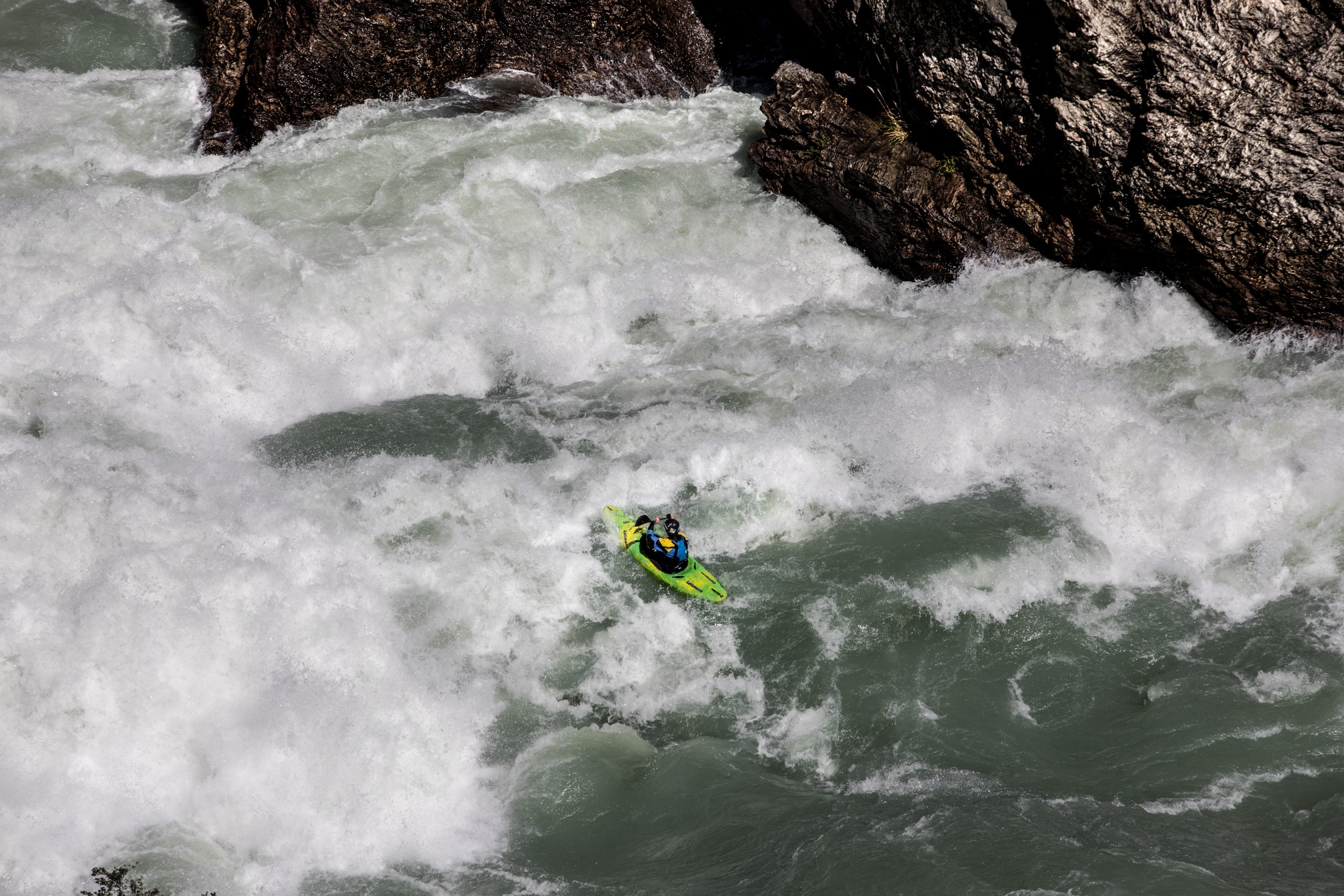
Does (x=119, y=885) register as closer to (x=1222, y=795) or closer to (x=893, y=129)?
(x=1222, y=795)

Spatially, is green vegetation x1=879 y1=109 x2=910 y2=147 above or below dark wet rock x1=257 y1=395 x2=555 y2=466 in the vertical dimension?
above

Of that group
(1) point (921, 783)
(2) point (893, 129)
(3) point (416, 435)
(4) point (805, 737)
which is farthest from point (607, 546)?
(2) point (893, 129)

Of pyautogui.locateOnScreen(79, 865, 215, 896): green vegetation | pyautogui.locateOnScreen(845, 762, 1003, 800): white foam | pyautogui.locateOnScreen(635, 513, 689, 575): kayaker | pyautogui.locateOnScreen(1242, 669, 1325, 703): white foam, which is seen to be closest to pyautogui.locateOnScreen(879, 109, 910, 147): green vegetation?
pyautogui.locateOnScreen(635, 513, 689, 575): kayaker

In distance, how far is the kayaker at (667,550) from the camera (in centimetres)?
795

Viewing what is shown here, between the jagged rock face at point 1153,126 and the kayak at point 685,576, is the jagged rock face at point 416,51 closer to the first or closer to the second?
the jagged rock face at point 1153,126

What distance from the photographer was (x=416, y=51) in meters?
13.0

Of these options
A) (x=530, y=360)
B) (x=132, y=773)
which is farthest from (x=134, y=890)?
(x=530, y=360)

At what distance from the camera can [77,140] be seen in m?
12.0

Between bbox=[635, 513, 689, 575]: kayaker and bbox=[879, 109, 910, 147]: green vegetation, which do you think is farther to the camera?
bbox=[879, 109, 910, 147]: green vegetation

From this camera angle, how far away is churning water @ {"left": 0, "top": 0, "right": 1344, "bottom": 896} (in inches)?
250

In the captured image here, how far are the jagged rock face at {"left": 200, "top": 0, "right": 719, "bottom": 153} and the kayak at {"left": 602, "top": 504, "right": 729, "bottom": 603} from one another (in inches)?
297

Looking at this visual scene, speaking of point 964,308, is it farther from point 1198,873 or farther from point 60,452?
point 60,452

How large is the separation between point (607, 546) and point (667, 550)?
727 mm

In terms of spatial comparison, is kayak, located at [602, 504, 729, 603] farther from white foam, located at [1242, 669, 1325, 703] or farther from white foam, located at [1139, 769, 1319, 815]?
white foam, located at [1242, 669, 1325, 703]
